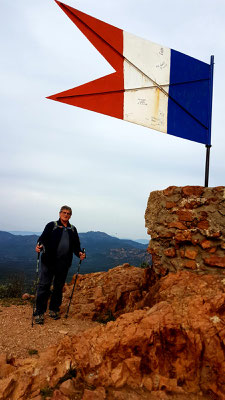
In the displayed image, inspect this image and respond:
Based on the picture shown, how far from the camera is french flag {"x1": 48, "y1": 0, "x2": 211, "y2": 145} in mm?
4477

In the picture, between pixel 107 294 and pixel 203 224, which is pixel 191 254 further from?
pixel 107 294

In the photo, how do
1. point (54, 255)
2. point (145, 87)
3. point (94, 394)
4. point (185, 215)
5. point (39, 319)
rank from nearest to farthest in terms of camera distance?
point (94, 394)
point (185, 215)
point (145, 87)
point (39, 319)
point (54, 255)

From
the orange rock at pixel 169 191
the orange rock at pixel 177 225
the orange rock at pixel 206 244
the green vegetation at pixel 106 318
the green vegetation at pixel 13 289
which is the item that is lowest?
the green vegetation at pixel 13 289

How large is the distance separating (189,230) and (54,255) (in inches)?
108

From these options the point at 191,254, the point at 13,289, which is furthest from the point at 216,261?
the point at 13,289

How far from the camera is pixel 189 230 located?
165 inches

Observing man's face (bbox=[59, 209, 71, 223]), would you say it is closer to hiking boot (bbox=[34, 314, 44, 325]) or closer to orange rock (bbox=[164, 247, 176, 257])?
hiking boot (bbox=[34, 314, 44, 325])

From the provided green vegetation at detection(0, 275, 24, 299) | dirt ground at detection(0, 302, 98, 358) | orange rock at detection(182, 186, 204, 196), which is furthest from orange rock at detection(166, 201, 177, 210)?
green vegetation at detection(0, 275, 24, 299)

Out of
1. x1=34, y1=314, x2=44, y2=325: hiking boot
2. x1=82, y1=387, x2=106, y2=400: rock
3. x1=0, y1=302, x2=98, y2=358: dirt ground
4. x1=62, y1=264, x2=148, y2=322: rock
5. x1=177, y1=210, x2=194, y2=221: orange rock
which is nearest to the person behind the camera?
x1=82, y1=387, x2=106, y2=400: rock

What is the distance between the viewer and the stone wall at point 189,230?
3.99 metres

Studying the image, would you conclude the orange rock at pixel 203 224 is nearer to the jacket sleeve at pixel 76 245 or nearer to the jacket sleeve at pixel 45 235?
the jacket sleeve at pixel 76 245

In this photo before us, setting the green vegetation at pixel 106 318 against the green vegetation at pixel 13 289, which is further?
the green vegetation at pixel 13 289

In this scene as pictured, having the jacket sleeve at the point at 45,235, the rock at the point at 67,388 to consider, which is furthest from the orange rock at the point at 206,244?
the jacket sleeve at the point at 45,235

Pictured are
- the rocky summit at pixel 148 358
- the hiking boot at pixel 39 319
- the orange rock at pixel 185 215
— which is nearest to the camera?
the rocky summit at pixel 148 358
